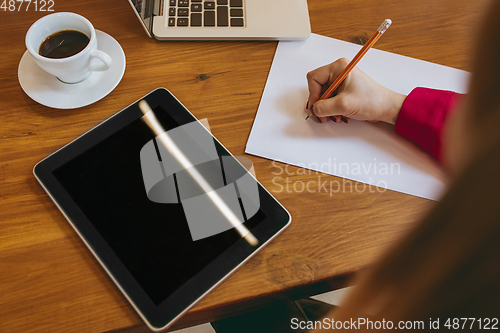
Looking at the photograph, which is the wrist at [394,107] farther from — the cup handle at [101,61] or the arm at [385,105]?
the cup handle at [101,61]

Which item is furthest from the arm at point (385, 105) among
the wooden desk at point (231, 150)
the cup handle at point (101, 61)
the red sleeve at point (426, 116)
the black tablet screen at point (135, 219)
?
the cup handle at point (101, 61)

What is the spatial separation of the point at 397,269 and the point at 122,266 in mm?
345

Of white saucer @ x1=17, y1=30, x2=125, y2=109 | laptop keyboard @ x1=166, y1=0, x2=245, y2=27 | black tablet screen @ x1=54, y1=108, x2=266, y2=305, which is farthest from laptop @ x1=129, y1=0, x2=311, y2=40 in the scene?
black tablet screen @ x1=54, y1=108, x2=266, y2=305

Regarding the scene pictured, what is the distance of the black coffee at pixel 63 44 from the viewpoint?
502 mm

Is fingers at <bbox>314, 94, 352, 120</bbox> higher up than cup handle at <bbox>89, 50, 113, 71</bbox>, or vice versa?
fingers at <bbox>314, 94, 352, 120</bbox>

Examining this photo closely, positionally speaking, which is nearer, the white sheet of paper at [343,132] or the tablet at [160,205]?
the tablet at [160,205]

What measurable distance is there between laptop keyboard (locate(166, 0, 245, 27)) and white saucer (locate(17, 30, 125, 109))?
5.3 inches

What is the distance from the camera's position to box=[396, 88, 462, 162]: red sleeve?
522 mm

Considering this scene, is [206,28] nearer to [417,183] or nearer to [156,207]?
→ [156,207]

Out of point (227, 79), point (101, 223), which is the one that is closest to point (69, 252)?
point (101, 223)

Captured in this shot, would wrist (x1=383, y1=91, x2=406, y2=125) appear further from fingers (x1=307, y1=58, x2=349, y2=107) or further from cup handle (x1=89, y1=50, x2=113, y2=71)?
cup handle (x1=89, y1=50, x2=113, y2=71)

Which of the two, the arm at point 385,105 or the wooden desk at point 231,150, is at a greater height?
the arm at point 385,105

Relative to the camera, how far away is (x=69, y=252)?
0.45m

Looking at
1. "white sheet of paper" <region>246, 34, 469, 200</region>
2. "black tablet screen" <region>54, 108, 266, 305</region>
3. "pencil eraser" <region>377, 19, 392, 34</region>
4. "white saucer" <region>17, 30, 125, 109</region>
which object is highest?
"pencil eraser" <region>377, 19, 392, 34</region>
